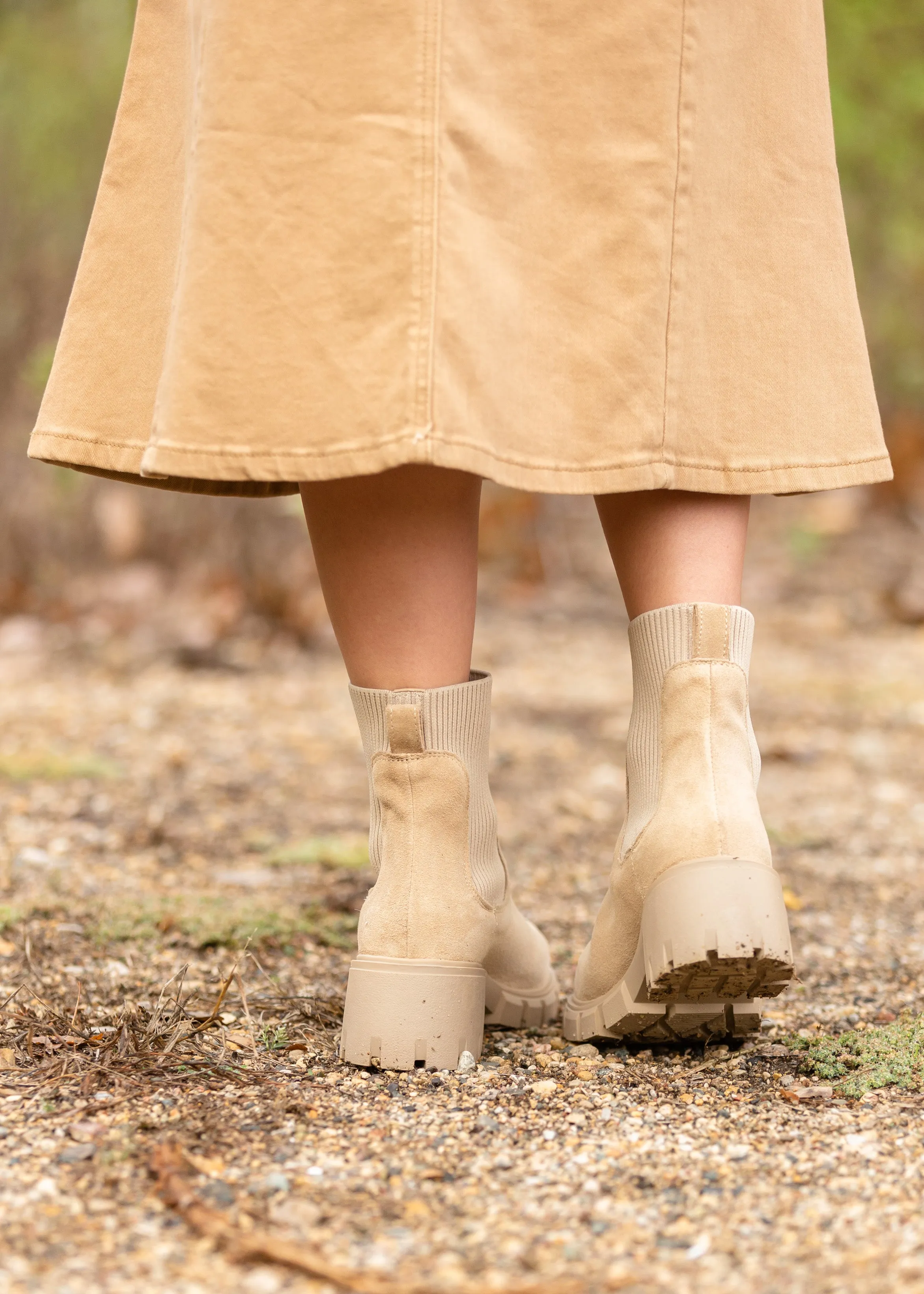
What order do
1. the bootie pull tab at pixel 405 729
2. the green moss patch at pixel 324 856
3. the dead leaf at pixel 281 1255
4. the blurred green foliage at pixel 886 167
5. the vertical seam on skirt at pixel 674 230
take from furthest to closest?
the blurred green foliage at pixel 886 167 → the green moss patch at pixel 324 856 → the bootie pull tab at pixel 405 729 → the vertical seam on skirt at pixel 674 230 → the dead leaf at pixel 281 1255

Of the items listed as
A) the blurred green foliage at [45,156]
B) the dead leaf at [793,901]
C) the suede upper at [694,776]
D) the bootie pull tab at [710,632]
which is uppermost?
the blurred green foliage at [45,156]

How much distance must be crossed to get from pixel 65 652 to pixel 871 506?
11.4 feet

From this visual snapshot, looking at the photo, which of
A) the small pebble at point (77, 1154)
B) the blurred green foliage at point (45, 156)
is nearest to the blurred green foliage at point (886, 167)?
the blurred green foliage at point (45, 156)

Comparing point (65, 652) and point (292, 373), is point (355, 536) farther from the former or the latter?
point (65, 652)

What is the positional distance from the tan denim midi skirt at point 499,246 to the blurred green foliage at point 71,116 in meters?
2.14

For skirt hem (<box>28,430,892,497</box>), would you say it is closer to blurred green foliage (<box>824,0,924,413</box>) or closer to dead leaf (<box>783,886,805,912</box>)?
dead leaf (<box>783,886,805,912</box>)

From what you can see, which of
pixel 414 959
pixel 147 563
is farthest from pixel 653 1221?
pixel 147 563

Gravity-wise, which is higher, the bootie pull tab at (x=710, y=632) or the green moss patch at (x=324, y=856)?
the bootie pull tab at (x=710, y=632)

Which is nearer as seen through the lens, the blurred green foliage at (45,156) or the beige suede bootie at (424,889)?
the beige suede bootie at (424,889)

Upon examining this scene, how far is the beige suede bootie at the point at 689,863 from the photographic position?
3.40 ft

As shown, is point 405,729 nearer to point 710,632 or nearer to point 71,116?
point 710,632

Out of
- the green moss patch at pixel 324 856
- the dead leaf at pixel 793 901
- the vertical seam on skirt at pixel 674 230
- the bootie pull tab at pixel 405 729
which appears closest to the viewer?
the vertical seam on skirt at pixel 674 230

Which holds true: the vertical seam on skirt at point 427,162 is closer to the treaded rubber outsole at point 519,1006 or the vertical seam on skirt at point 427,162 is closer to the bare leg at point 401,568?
the bare leg at point 401,568

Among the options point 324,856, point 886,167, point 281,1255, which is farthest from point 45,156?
point 281,1255
